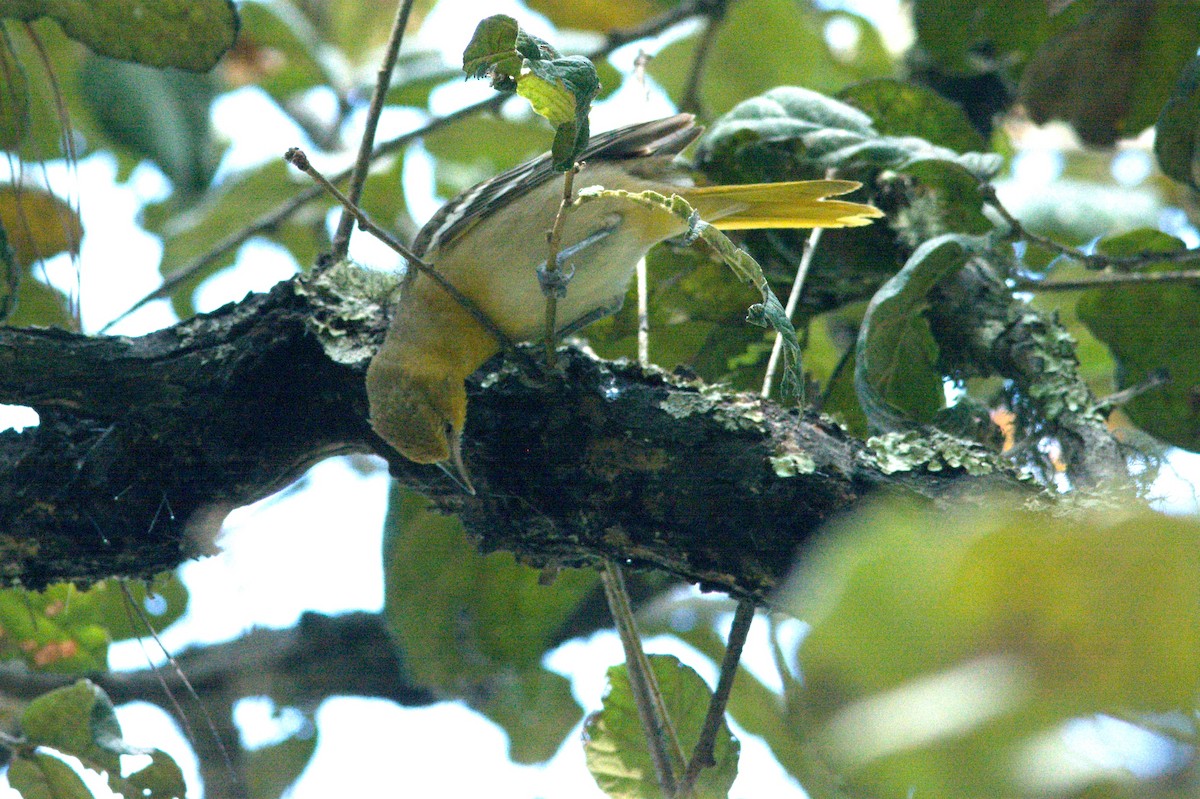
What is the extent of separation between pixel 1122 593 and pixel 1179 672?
2.0 inches

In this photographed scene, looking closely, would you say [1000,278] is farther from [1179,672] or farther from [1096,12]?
[1179,672]

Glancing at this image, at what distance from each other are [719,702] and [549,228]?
1399mm

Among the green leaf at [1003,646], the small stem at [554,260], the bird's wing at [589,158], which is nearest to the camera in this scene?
the green leaf at [1003,646]

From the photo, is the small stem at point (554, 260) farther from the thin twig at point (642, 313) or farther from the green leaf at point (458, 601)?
the green leaf at point (458, 601)

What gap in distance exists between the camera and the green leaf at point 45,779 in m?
2.47

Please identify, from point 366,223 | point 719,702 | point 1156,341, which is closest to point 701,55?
point 1156,341

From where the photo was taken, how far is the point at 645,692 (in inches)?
88.6

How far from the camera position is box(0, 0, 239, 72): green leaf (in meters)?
2.74

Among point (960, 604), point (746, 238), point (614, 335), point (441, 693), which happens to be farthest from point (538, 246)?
point (960, 604)

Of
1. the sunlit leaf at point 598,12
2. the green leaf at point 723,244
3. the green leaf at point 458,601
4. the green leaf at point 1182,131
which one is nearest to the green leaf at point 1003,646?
the green leaf at point 723,244

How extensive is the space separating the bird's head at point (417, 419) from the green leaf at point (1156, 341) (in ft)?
5.85

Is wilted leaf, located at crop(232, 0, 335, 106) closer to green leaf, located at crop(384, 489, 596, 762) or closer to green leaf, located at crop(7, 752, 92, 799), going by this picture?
green leaf, located at crop(384, 489, 596, 762)

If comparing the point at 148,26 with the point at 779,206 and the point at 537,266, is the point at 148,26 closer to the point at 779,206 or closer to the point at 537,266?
the point at 537,266

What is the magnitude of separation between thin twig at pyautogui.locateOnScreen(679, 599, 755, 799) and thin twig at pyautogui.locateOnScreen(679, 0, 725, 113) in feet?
8.78
